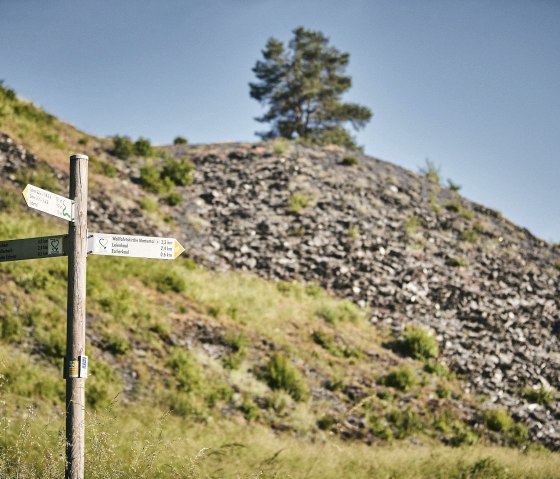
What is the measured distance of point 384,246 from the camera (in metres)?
25.2

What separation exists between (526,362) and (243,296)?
10.9m

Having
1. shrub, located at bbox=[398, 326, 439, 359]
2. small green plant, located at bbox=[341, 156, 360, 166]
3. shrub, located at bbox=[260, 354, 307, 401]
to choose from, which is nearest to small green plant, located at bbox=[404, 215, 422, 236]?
small green plant, located at bbox=[341, 156, 360, 166]

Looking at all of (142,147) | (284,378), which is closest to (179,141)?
(142,147)

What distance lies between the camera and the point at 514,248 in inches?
1117

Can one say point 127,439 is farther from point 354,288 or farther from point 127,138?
point 127,138

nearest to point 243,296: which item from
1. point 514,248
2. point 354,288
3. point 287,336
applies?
point 287,336

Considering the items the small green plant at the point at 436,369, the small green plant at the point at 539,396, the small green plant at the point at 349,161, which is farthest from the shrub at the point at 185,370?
the small green plant at the point at 349,161

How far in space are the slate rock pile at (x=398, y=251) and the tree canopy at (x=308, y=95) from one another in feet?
41.2

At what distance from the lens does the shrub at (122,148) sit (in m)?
27.8

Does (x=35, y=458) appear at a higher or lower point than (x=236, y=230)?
lower

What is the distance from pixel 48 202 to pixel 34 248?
60 cm

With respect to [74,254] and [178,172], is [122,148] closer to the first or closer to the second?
[178,172]

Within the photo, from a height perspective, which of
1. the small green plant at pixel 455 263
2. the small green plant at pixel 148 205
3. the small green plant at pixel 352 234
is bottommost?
the small green plant at pixel 455 263

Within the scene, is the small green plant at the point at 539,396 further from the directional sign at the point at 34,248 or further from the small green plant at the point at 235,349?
the directional sign at the point at 34,248
